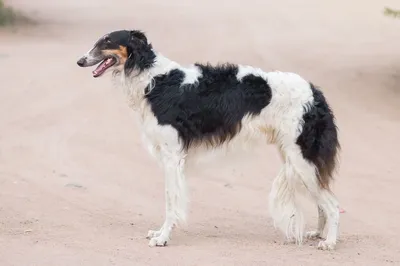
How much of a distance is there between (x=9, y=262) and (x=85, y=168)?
5036 mm

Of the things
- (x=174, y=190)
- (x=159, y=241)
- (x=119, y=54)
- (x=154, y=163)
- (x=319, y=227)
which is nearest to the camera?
(x=159, y=241)

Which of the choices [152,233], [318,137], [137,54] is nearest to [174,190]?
[152,233]

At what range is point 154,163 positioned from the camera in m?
12.0

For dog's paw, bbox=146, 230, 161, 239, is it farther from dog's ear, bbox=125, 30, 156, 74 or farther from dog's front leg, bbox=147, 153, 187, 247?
dog's ear, bbox=125, 30, 156, 74

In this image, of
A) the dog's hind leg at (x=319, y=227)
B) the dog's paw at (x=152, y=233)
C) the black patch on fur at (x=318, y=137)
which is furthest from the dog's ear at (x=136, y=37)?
the dog's hind leg at (x=319, y=227)

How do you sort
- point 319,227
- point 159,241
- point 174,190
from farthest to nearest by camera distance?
point 319,227 < point 174,190 < point 159,241

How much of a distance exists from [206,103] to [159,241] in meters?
1.30

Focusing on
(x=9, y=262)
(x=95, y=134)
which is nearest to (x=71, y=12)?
(x=95, y=134)

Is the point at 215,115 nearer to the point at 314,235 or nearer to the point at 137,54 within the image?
the point at 137,54

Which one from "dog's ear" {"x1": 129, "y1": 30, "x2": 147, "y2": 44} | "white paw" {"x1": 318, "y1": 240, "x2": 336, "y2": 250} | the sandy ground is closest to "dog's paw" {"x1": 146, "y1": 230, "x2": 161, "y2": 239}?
the sandy ground

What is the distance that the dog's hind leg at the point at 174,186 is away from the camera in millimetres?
7449

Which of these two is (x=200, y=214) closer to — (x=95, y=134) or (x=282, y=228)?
(x=282, y=228)

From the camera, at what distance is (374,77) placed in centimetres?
1809

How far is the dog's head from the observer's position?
7375 millimetres
